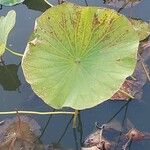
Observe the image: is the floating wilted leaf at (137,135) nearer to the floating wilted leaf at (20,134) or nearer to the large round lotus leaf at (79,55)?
the large round lotus leaf at (79,55)

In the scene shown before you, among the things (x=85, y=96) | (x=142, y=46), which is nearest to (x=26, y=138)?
(x=85, y=96)

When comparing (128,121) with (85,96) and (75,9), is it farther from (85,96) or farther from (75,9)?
(75,9)

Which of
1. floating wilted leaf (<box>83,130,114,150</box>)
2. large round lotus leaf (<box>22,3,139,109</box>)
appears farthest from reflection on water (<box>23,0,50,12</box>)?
floating wilted leaf (<box>83,130,114,150</box>)

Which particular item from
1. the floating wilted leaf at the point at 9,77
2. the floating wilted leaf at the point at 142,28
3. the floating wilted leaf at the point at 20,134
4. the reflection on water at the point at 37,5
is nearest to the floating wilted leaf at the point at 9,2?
the reflection on water at the point at 37,5

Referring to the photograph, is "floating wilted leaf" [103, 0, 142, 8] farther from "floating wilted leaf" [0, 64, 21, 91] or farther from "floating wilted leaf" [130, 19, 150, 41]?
"floating wilted leaf" [0, 64, 21, 91]

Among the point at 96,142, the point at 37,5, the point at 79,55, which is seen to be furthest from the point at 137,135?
the point at 37,5
